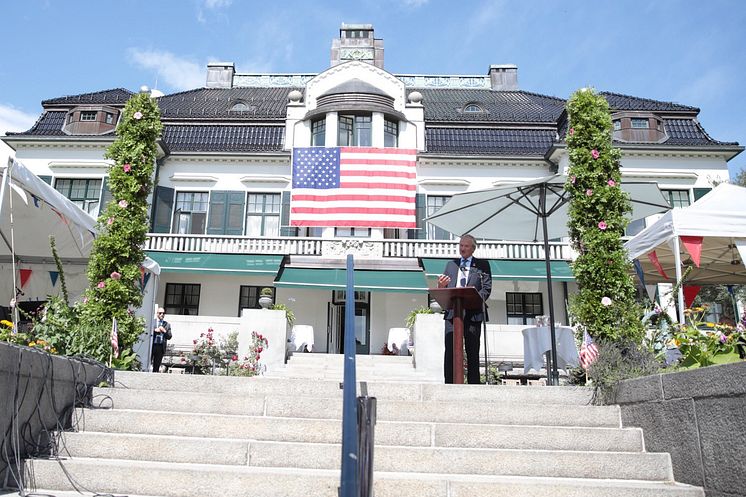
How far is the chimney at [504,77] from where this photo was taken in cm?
3086

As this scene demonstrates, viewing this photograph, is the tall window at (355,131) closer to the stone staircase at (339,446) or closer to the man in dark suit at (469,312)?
the man in dark suit at (469,312)

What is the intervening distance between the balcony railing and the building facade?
4cm

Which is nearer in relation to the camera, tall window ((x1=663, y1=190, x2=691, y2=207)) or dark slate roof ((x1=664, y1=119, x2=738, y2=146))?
tall window ((x1=663, y1=190, x2=691, y2=207))

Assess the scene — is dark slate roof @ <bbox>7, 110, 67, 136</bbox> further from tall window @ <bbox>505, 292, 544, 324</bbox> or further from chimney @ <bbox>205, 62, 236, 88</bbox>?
tall window @ <bbox>505, 292, 544, 324</bbox>

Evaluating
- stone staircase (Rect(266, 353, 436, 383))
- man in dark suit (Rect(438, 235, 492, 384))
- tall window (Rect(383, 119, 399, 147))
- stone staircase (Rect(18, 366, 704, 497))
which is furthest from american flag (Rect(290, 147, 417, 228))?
stone staircase (Rect(18, 366, 704, 497))

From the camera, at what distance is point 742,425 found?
319 centimetres

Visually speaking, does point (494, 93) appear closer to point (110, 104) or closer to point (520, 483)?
point (110, 104)

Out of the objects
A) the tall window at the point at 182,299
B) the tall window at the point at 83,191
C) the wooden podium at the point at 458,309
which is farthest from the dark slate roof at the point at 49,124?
the wooden podium at the point at 458,309

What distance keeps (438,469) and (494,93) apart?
91.2 ft

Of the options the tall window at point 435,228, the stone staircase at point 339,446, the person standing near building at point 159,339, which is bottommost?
the stone staircase at point 339,446

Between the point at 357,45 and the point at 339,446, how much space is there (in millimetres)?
31133

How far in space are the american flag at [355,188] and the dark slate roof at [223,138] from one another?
3.41 meters

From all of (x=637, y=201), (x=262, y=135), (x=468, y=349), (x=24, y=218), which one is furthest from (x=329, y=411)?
(x=262, y=135)

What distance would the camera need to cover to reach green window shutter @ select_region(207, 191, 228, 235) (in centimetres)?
2153
